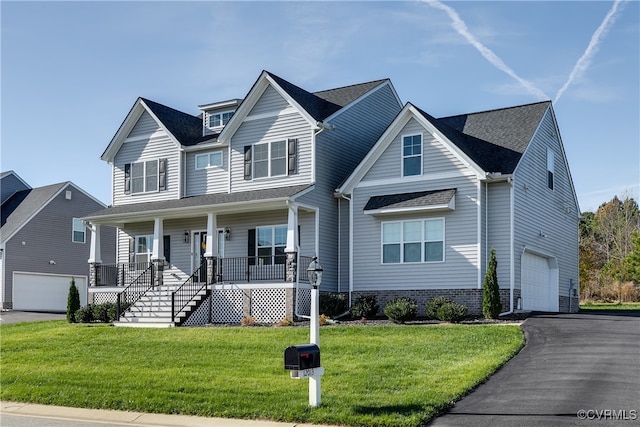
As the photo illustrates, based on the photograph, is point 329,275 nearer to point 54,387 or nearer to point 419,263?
point 419,263

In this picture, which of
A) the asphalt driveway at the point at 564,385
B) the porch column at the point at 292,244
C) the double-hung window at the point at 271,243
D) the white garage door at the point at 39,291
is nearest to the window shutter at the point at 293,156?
the double-hung window at the point at 271,243

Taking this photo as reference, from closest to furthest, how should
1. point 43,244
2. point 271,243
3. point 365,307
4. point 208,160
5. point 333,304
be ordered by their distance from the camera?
point 365,307
point 333,304
point 271,243
point 208,160
point 43,244

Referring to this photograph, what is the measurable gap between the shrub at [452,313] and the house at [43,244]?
982 inches

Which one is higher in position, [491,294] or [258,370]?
[491,294]

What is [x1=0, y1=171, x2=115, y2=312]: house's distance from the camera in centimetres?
3816

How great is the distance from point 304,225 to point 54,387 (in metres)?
12.4

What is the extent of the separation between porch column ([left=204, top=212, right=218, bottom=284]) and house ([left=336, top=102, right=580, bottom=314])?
4486mm

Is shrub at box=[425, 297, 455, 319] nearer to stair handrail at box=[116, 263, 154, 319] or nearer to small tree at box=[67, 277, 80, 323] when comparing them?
stair handrail at box=[116, 263, 154, 319]

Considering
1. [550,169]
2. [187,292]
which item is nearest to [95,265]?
[187,292]

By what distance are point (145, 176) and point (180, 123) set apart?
266 cm

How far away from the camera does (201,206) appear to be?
25891 millimetres

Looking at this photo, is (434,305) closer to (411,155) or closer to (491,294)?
(491,294)

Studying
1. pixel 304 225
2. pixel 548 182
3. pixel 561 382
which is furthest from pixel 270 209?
pixel 561 382

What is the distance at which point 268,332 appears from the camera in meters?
20.5
